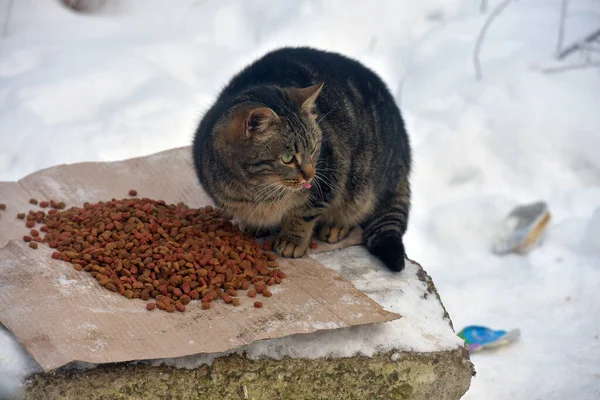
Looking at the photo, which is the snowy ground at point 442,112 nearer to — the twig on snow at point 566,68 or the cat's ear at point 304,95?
the twig on snow at point 566,68

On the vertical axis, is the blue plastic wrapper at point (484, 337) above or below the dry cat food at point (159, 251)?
below

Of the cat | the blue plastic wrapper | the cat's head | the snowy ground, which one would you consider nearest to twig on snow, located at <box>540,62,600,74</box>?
the snowy ground

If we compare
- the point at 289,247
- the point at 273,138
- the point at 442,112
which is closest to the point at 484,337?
the point at 289,247

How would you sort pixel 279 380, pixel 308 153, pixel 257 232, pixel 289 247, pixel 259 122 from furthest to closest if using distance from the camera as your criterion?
pixel 257 232, pixel 289 247, pixel 308 153, pixel 259 122, pixel 279 380

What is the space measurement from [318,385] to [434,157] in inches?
108

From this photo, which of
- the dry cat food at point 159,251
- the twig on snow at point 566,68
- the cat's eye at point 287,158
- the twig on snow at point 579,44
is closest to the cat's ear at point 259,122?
the cat's eye at point 287,158

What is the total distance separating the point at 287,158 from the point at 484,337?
1.53 meters

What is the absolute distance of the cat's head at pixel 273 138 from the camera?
277cm

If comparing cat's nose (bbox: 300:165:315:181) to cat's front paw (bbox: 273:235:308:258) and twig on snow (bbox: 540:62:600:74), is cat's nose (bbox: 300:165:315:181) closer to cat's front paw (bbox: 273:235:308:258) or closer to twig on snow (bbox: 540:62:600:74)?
cat's front paw (bbox: 273:235:308:258)

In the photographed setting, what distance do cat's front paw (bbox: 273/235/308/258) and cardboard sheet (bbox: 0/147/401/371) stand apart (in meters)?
0.03

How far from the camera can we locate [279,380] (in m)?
2.49

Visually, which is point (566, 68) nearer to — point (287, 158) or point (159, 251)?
point (287, 158)

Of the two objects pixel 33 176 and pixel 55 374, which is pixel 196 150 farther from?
pixel 55 374

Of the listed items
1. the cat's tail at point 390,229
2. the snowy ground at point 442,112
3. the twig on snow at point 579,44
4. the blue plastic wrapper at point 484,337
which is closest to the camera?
the cat's tail at point 390,229
